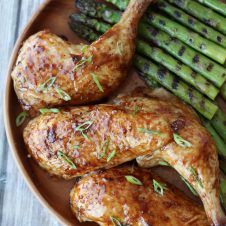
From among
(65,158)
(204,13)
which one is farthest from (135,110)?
(204,13)

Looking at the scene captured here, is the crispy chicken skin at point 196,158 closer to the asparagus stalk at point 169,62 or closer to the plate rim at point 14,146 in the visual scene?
the asparagus stalk at point 169,62

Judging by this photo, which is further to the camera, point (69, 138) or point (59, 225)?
point (59, 225)

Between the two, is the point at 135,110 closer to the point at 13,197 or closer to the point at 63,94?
the point at 63,94

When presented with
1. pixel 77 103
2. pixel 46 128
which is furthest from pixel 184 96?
pixel 46 128

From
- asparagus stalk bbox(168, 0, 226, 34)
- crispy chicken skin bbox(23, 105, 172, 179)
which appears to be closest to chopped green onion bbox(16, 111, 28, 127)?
crispy chicken skin bbox(23, 105, 172, 179)

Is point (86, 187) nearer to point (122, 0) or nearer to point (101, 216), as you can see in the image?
point (101, 216)

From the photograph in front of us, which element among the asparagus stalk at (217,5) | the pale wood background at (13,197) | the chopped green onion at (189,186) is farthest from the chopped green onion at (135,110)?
the pale wood background at (13,197)
